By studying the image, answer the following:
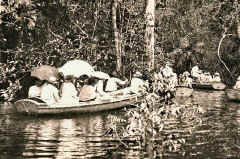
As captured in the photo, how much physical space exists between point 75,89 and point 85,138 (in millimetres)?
6545

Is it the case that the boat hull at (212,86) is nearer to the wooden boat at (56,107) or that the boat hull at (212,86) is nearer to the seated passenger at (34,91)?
the wooden boat at (56,107)

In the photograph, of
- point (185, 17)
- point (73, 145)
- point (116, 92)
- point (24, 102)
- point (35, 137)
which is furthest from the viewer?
point (185, 17)

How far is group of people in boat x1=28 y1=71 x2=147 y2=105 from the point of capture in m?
20.1

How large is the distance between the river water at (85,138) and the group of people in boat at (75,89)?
0.95m

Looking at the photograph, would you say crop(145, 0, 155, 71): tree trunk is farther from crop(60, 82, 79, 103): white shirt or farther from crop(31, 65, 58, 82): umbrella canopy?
crop(60, 82, 79, 103): white shirt

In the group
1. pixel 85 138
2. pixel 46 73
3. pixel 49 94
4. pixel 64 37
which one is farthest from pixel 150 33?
pixel 85 138

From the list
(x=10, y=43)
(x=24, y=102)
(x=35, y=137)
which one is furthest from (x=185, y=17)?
(x=35, y=137)

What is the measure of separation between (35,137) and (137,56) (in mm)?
12869

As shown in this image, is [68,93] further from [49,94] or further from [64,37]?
[64,37]

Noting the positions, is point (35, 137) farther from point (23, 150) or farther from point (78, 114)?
point (78, 114)

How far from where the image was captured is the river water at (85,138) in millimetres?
12062

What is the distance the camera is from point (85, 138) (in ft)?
47.3

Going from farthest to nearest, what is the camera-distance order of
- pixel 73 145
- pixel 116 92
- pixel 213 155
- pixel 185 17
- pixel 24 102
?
pixel 185 17
pixel 116 92
pixel 24 102
pixel 73 145
pixel 213 155

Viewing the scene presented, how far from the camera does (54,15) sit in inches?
1086
